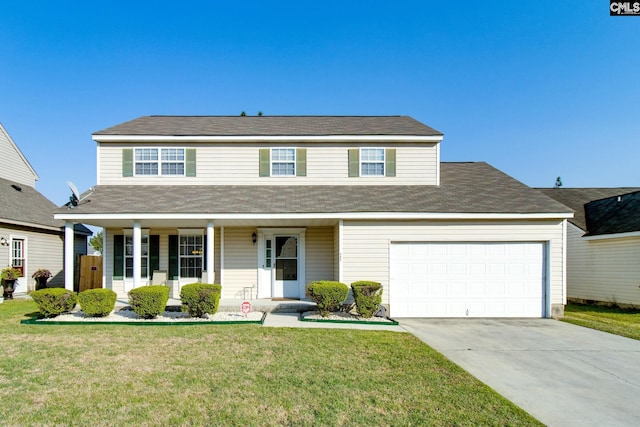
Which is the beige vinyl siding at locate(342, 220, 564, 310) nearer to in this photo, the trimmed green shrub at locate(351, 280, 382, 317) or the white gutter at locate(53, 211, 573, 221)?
the white gutter at locate(53, 211, 573, 221)

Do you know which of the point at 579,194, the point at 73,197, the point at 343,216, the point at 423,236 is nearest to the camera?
the point at 343,216

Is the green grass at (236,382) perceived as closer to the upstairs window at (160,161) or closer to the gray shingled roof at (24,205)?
the upstairs window at (160,161)

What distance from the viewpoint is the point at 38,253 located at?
17469 mm

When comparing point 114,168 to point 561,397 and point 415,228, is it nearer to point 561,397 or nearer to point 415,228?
point 415,228

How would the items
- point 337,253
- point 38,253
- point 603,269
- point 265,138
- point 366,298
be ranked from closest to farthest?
point 366,298 < point 337,253 < point 265,138 < point 603,269 < point 38,253

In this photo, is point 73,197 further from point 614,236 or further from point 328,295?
point 614,236

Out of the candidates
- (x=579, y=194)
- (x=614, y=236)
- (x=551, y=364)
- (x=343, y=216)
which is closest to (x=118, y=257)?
(x=343, y=216)

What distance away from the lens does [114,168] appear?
44.7 ft

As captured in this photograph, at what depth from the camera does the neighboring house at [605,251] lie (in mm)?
13836

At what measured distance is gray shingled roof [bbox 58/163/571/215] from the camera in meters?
11.5

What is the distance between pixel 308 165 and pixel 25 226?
12736 millimetres

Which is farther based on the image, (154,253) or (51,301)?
(154,253)

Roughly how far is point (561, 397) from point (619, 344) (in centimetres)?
454

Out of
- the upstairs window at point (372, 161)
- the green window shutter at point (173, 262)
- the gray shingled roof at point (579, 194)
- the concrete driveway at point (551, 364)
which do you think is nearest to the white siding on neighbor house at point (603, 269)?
the gray shingled roof at point (579, 194)
